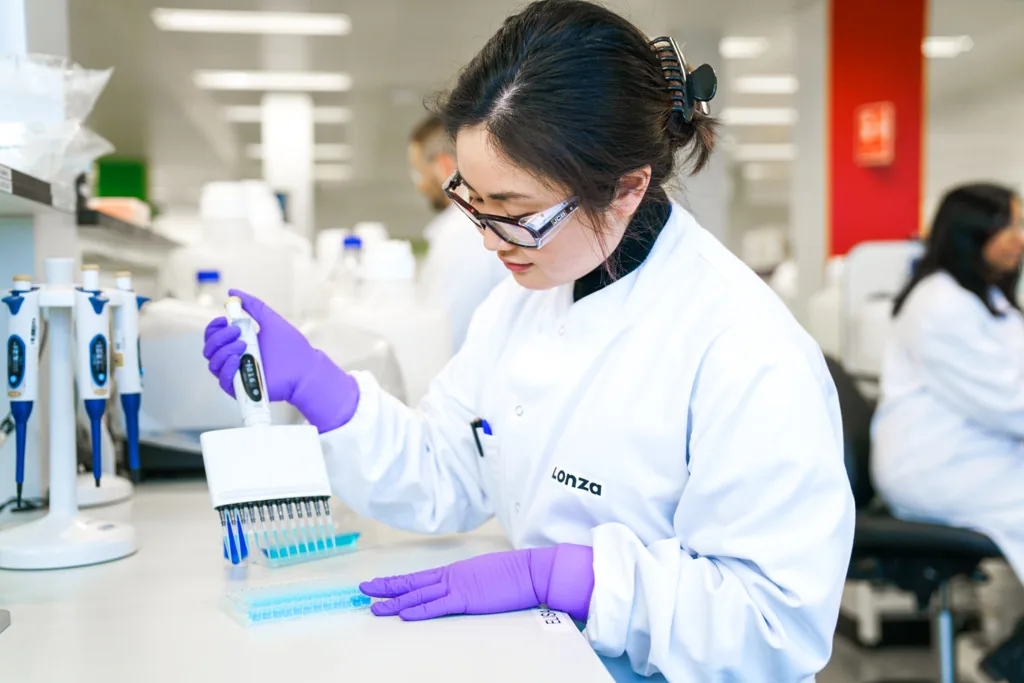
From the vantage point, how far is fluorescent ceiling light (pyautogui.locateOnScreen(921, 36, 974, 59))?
270 inches

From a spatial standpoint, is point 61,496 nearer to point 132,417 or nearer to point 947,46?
point 132,417

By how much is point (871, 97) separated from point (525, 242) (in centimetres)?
427

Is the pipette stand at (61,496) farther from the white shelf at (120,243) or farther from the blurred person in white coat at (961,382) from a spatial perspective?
the blurred person in white coat at (961,382)

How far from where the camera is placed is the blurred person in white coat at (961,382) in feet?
7.89

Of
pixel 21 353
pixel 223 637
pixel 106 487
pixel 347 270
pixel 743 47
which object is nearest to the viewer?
pixel 223 637

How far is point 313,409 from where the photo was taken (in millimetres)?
1188

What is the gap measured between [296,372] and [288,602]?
34 centimetres

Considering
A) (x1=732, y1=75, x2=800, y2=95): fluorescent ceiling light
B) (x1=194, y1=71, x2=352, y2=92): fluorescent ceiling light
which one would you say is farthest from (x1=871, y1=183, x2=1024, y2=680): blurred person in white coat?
(x1=194, y1=71, x2=352, y2=92): fluorescent ceiling light

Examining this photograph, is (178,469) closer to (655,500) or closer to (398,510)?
(398,510)

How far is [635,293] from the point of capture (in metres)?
1.09

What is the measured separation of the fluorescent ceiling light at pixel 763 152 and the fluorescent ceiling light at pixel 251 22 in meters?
6.62

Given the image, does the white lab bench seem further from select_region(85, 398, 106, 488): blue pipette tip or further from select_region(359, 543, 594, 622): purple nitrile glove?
select_region(85, 398, 106, 488): blue pipette tip

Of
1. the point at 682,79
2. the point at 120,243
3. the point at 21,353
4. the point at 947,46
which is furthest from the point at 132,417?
the point at 947,46

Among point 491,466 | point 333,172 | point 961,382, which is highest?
point 333,172
